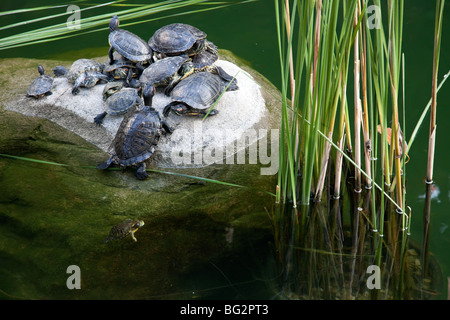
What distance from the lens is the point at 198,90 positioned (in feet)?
9.91

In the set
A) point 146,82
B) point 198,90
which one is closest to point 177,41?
point 146,82

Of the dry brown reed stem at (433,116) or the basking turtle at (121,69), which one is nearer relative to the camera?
the dry brown reed stem at (433,116)

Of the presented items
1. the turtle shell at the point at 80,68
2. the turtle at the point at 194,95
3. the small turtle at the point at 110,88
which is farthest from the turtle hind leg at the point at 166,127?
the turtle shell at the point at 80,68

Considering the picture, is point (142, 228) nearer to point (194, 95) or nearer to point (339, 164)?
point (194, 95)

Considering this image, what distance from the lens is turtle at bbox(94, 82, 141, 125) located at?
2.98 metres

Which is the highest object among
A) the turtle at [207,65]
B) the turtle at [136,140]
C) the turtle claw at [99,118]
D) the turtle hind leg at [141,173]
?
the turtle at [207,65]

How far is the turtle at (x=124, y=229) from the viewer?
2398 mm

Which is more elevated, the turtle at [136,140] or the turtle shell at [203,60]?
the turtle shell at [203,60]

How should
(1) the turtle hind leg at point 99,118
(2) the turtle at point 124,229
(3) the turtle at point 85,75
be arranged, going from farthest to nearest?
(3) the turtle at point 85,75
(1) the turtle hind leg at point 99,118
(2) the turtle at point 124,229

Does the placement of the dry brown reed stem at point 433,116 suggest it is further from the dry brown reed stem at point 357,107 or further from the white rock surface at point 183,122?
the white rock surface at point 183,122

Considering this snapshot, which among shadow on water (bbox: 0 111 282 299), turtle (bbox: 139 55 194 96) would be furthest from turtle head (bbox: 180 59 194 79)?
shadow on water (bbox: 0 111 282 299)

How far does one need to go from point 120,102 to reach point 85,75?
483mm

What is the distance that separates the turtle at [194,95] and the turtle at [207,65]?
0.77ft

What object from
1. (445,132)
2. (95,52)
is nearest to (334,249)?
(445,132)
